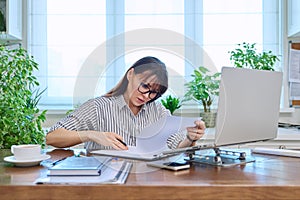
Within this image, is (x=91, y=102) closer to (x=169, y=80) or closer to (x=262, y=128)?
(x=169, y=80)

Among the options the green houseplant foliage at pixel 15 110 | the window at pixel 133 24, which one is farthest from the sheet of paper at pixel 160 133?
the window at pixel 133 24

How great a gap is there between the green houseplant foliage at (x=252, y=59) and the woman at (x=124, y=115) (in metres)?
1.50

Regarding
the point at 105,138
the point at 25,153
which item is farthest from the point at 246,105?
the point at 25,153

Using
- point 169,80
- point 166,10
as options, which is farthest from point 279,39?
point 169,80

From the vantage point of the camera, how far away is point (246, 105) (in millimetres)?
1191

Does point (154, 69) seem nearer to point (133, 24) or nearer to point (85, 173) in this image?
point (85, 173)

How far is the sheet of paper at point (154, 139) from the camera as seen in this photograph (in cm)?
122

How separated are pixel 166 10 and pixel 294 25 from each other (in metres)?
0.99

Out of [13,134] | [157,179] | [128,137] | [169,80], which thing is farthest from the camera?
[13,134]

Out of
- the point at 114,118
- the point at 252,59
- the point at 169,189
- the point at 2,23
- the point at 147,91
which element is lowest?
the point at 169,189

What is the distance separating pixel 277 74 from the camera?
4.26 feet

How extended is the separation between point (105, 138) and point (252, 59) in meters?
1.71

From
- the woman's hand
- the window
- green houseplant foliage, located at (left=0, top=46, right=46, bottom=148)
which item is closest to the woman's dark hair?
the woman's hand

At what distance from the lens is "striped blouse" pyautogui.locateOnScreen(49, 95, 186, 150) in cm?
136
